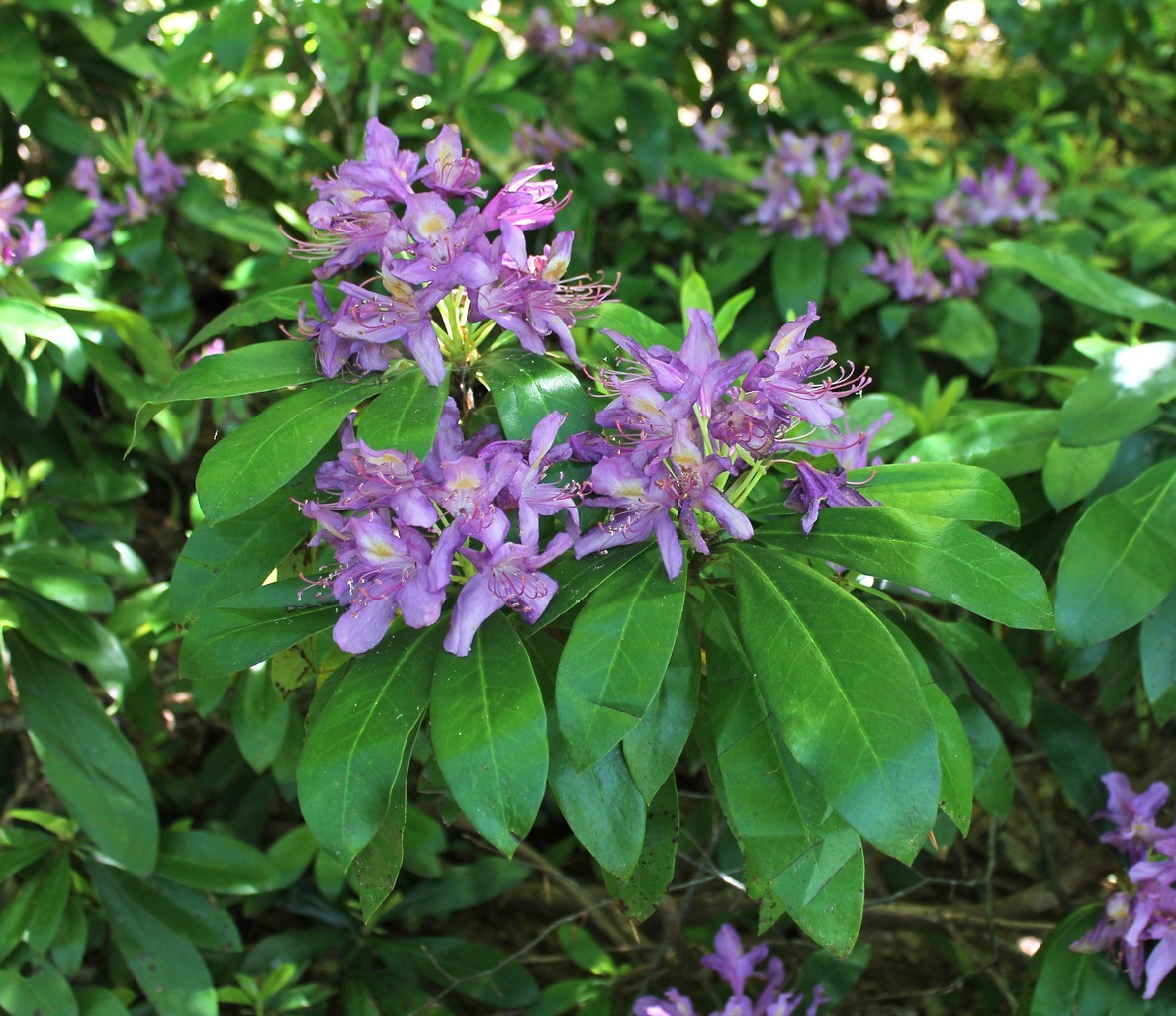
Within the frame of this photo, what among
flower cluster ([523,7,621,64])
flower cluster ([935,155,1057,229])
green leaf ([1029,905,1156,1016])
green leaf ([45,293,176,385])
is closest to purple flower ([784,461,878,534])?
green leaf ([1029,905,1156,1016])

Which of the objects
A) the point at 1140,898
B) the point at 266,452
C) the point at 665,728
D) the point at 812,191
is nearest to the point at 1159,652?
the point at 1140,898

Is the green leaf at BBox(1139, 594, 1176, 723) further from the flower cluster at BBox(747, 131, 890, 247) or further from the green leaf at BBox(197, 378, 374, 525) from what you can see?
the flower cluster at BBox(747, 131, 890, 247)

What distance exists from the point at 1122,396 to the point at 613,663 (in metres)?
0.77

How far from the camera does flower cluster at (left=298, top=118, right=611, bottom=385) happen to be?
0.95m

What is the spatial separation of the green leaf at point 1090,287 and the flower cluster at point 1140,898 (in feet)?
1.93

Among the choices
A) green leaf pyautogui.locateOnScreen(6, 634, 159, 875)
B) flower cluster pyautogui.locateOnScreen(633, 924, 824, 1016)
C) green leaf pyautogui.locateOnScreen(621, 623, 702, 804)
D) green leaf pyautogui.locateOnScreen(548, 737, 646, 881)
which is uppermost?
green leaf pyautogui.locateOnScreen(621, 623, 702, 804)

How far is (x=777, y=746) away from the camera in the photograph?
3.15 feet

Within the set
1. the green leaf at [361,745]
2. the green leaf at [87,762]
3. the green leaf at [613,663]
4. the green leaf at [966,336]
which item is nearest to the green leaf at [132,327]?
the green leaf at [87,762]

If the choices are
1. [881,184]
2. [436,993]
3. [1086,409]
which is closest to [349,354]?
[1086,409]

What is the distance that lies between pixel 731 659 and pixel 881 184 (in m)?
1.46

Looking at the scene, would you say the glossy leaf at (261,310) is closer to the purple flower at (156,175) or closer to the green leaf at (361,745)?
the green leaf at (361,745)

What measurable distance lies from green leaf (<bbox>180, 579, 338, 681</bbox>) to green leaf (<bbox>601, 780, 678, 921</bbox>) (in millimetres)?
347

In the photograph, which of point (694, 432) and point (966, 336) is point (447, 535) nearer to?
point (694, 432)

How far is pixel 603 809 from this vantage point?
3.06 feet
